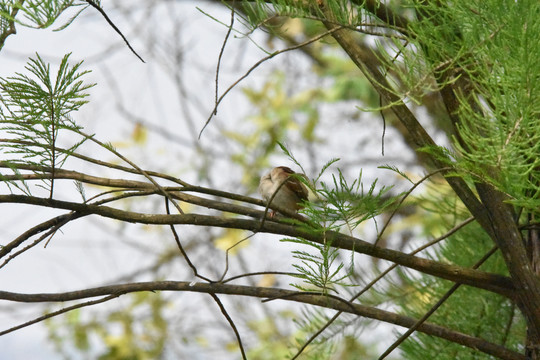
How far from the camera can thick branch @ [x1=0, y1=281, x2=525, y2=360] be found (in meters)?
1.17

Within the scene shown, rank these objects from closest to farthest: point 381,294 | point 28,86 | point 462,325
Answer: point 28,86 < point 462,325 < point 381,294

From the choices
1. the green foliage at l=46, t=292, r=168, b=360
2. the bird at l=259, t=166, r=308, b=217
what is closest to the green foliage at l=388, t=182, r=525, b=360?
the bird at l=259, t=166, r=308, b=217

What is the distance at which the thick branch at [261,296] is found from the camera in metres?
1.17

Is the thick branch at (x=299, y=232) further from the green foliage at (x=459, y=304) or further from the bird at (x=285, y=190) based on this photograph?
the bird at (x=285, y=190)

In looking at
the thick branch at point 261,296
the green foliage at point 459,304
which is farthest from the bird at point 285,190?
the thick branch at point 261,296

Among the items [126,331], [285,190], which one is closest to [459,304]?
[285,190]

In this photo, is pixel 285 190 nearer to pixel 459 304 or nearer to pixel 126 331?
pixel 459 304

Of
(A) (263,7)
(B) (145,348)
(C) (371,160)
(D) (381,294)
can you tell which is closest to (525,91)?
(A) (263,7)

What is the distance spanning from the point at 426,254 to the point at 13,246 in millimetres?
1052

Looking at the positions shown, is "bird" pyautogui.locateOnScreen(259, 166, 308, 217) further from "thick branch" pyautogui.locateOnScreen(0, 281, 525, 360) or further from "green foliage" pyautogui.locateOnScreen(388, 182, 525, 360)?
"thick branch" pyautogui.locateOnScreen(0, 281, 525, 360)

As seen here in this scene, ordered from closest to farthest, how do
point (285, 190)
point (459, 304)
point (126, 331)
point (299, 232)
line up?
point (299, 232), point (459, 304), point (285, 190), point (126, 331)

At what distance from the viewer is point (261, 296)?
125 cm

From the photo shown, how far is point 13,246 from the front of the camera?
1.17 meters

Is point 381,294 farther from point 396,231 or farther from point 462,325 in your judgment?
point 396,231
